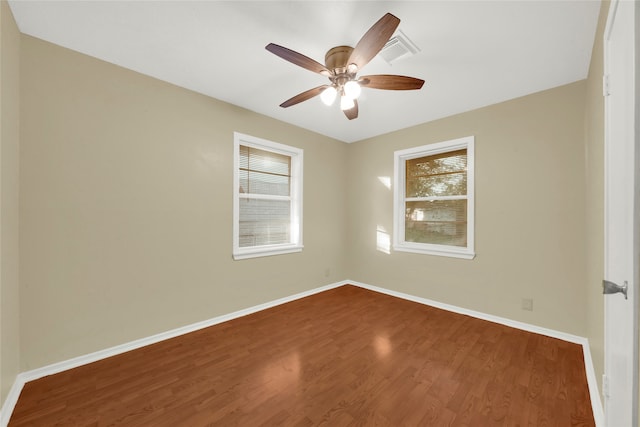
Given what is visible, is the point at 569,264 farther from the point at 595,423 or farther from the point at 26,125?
the point at 26,125

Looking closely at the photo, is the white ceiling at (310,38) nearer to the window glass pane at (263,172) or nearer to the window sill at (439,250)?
the window glass pane at (263,172)

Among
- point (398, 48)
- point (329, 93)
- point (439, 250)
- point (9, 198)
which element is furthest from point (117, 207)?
point (439, 250)

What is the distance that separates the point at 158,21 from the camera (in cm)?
178

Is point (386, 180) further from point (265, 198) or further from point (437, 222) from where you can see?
point (265, 198)

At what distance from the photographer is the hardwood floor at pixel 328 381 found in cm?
155

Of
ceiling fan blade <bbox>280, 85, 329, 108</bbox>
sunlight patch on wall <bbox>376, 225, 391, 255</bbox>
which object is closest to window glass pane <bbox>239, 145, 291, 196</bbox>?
ceiling fan blade <bbox>280, 85, 329, 108</bbox>

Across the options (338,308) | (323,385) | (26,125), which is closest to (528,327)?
(338,308)

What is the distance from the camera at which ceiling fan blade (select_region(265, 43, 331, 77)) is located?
5.04ft

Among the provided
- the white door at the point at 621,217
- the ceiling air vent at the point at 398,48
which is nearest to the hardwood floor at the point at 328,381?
the white door at the point at 621,217

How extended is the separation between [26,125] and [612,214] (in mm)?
3745

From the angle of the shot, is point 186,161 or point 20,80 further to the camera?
point 186,161

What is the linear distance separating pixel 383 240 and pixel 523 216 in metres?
1.83

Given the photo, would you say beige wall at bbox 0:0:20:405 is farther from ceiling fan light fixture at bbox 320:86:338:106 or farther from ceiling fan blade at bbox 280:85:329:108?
ceiling fan light fixture at bbox 320:86:338:106

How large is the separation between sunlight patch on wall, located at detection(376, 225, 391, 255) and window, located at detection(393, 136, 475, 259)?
133 mm
